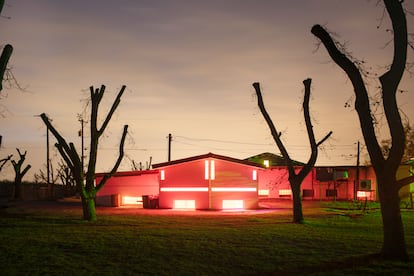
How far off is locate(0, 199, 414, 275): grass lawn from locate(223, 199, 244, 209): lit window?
1180cm

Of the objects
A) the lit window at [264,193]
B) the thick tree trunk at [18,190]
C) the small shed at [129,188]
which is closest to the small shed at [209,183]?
the small shed at [129,188]

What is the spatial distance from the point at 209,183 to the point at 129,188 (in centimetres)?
767

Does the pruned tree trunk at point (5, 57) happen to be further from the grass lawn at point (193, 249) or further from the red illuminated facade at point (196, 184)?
the red illuminated facade at point (196, 184)

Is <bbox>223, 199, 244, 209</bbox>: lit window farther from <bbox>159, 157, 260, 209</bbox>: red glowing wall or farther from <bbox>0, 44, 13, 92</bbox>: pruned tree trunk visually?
<bbox>0, 44, 13, 92</bbox>: pruned tree trunk

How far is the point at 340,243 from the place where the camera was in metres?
13.5

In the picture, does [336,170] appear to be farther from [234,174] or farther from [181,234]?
[181,234]

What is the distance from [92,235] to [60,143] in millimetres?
8253

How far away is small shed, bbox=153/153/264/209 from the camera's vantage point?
30.8m

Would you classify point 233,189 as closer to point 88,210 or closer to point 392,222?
point 88,210

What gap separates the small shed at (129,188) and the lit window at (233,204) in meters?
6.00

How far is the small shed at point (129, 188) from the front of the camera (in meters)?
34.2

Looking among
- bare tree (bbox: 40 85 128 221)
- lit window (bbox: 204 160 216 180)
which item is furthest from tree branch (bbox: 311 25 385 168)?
lit window (bbox: 204 160 216 180)

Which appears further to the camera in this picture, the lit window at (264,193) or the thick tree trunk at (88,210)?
the lit window at (264,193)

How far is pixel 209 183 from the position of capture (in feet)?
101
